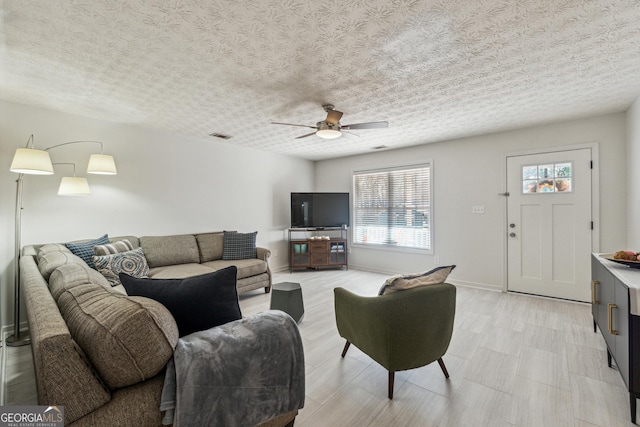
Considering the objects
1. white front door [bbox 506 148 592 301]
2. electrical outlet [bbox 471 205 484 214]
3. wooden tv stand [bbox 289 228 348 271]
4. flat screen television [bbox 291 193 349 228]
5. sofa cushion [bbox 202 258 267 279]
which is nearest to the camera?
white front door [bbox 506 148 592 301]

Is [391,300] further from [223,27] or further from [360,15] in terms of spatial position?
[223,27]

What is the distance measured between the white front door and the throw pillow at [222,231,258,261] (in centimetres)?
380

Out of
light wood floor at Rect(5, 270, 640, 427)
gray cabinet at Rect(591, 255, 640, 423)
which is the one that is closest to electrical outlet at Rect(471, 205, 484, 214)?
light wood floor at Rect(5, 270, 640, 427)

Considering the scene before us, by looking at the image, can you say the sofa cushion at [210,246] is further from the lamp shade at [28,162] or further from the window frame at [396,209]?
the window frame at [396,209]

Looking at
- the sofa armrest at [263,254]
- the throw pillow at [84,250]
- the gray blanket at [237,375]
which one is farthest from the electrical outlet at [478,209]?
→ the throw pillow at [84,250]

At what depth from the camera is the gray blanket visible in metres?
1.04

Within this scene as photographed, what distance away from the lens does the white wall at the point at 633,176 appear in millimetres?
2795

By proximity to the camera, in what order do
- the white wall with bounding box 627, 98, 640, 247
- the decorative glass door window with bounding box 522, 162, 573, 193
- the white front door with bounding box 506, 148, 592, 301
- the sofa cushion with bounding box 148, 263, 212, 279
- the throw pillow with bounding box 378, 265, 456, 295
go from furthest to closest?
the decorative glass door window with bounding box 522, 162, 573, 193, the white front door with bounding box 506, 148, 592, 301, the sofa cushion with bounding box 148, 263, 212, 279, the white wall with bounding box 627, 98, 640, 247, the throw pillow with bounding box 378, 265, 456, 295

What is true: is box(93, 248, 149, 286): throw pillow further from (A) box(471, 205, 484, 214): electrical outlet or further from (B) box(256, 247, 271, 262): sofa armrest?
(A) box(471, 205, 484, 214): electrical outlet

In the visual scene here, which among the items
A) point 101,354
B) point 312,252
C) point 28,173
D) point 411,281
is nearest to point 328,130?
point 411,281

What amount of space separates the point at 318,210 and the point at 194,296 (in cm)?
436

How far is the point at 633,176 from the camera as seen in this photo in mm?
2965

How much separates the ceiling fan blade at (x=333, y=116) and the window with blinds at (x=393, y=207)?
8.21ft

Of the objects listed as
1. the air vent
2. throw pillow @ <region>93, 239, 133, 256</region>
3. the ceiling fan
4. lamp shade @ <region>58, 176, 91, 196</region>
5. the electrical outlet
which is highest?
the air vent
